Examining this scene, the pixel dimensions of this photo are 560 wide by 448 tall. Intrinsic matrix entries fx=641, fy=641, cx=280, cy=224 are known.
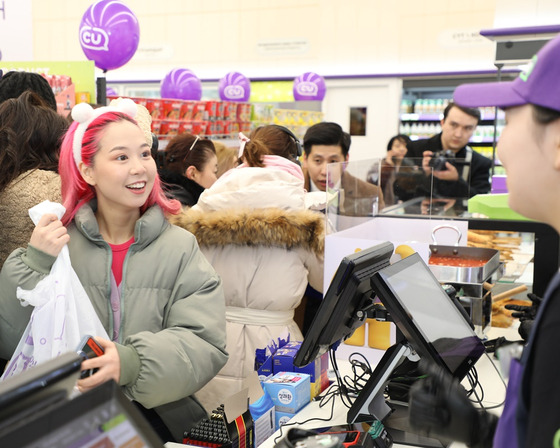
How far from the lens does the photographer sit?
164 inches

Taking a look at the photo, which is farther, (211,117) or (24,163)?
(211,117)

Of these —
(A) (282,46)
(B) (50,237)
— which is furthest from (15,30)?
(A) (282,46)

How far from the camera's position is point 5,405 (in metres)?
0.71

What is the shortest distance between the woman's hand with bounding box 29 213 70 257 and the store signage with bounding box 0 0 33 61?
11.4 ft

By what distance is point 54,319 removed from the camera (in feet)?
5.74

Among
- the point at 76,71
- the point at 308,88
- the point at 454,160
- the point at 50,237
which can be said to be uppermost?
the point at 308,88

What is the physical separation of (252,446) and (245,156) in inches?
63.2

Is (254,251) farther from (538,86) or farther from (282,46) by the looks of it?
(282,46)

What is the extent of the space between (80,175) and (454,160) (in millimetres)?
2860

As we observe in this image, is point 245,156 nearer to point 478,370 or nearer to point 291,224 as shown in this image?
point 291,224

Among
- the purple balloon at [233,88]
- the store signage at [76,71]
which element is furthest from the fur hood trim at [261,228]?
the purple balloon at [233,88]

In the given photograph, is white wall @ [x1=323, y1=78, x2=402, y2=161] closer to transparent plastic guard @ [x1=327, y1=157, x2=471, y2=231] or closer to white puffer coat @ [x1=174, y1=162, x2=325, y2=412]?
transparent plastic guard @ [x1=327, y1=157, x2=471, y2=231]

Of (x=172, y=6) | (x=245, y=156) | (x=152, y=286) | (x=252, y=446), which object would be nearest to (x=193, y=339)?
(x=152, y=286)


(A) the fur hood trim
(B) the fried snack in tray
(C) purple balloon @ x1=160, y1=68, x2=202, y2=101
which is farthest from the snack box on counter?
(C) purple balloon @ x1=160, y1=68, x2=202, y2=101
